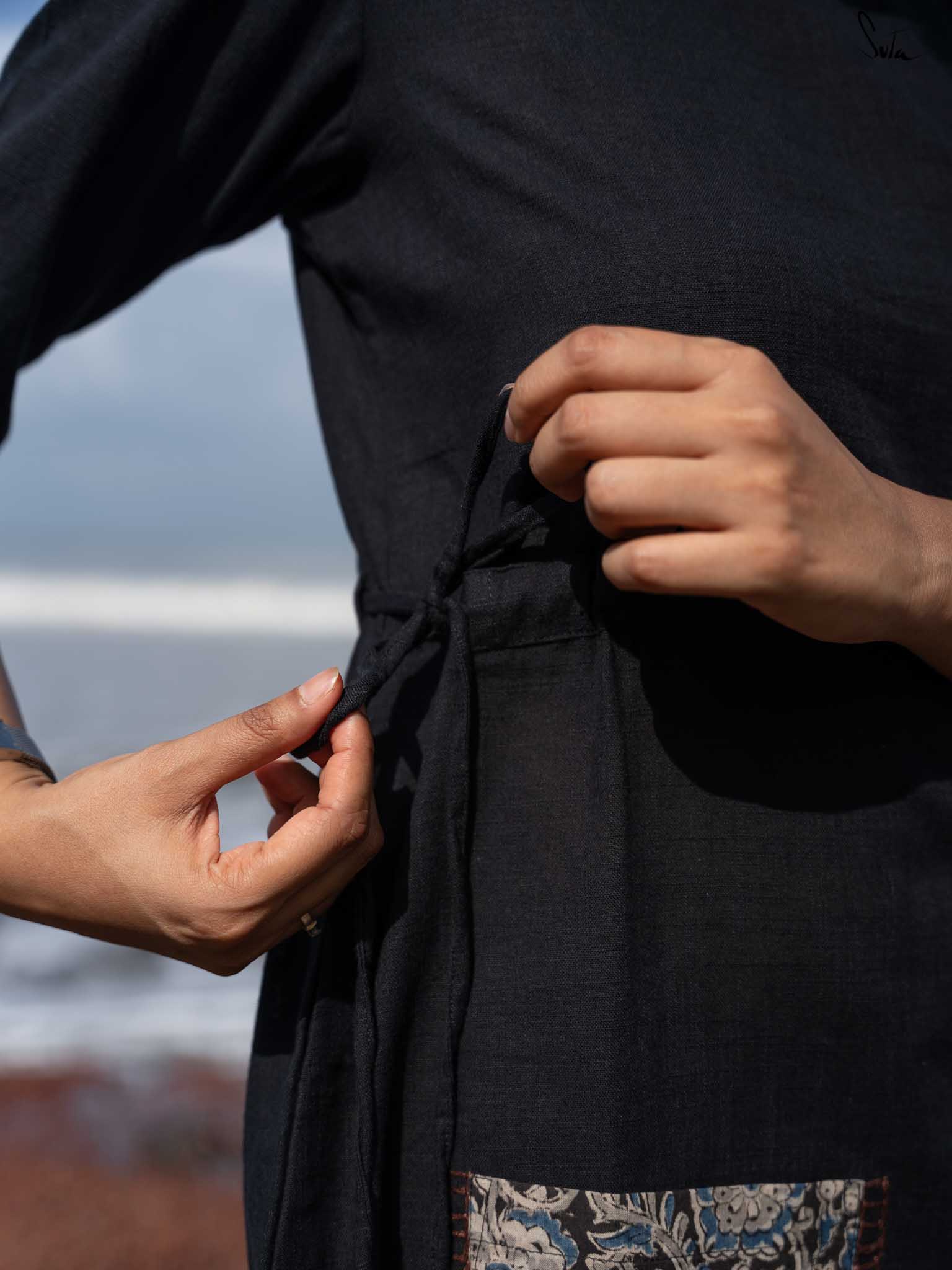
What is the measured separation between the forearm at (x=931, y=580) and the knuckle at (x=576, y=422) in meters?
0.23

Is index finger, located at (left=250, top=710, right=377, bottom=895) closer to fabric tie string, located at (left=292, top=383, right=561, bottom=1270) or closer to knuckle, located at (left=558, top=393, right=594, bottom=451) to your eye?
fabric tie string, located at (left=292, top=383, right=561, bottom=1270)

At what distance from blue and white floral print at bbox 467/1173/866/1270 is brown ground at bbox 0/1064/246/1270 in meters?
2.56

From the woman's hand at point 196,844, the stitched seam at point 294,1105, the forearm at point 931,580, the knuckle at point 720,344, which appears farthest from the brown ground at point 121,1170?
the knuckle at point 720,344

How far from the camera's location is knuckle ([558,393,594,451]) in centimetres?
49

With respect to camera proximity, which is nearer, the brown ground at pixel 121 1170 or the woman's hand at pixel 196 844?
the woman's hand at pixel 196 844

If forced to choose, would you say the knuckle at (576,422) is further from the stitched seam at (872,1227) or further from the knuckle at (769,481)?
the stitched seam at (872,1227)

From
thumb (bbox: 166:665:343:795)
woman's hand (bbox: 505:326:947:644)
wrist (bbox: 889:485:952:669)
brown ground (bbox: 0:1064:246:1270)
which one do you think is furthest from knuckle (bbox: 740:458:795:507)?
brown ground (bbox: 0:1064:246:1270)

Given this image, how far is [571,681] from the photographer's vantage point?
0.62 metres

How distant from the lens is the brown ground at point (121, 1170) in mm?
2631

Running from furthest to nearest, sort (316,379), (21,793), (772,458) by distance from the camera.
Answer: (316,379) < (21,793) < (772,458)

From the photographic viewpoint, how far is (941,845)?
2.13 feet

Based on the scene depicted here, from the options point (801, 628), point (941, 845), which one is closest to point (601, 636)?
point (801, 628)

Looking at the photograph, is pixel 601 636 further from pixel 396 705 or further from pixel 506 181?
pixel 506 181

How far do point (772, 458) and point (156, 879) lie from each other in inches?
16.8
